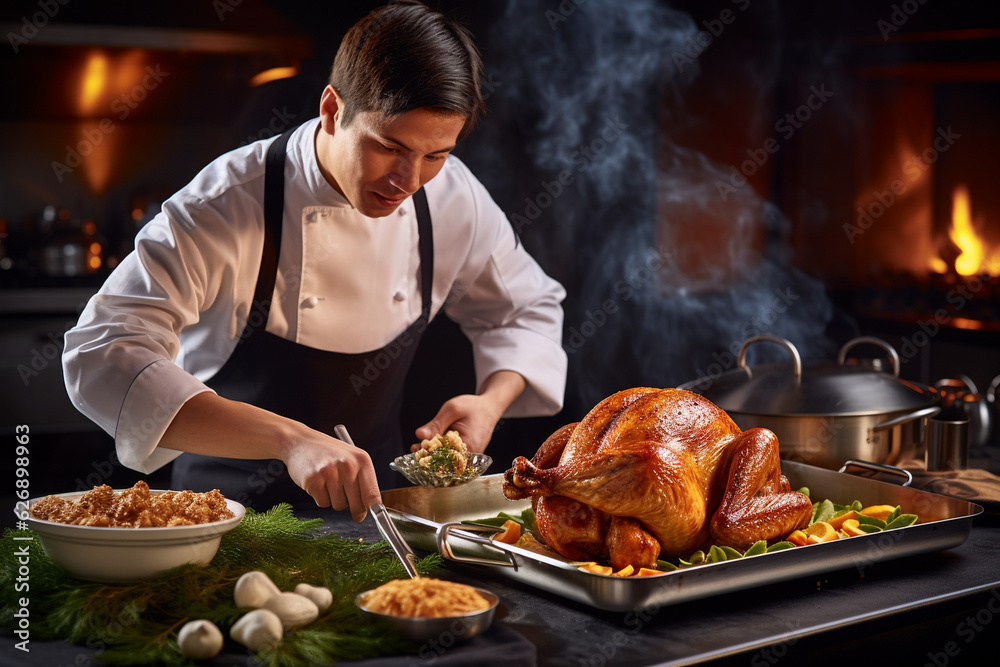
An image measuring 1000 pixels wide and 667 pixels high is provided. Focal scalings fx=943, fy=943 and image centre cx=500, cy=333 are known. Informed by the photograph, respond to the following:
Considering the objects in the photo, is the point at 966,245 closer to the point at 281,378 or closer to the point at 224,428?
the point at 281,378

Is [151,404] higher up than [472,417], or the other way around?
[151,404]

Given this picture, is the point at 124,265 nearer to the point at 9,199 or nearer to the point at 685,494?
the point at 685,494

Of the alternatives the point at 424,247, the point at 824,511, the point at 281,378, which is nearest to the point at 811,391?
the point at 824,511

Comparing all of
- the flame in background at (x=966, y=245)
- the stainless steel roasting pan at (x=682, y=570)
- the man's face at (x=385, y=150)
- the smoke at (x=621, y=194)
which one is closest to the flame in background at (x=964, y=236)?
the flame in background at (x=966, y=245)

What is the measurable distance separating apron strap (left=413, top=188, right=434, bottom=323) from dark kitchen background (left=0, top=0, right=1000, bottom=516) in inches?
44.1

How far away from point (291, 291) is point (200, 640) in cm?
104

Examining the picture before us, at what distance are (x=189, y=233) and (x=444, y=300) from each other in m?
0.69

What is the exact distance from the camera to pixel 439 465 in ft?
5.20

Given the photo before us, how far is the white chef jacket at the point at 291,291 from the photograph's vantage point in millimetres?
1567

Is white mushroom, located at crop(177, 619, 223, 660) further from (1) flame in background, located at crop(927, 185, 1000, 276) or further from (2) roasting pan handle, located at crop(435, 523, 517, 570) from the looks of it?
(1) flame in background, located at crop(927, 185, 1000, 276)

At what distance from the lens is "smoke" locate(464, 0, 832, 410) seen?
3.42 m

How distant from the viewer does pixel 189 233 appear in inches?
70.1

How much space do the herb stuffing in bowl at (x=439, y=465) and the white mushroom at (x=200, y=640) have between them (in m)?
0.59

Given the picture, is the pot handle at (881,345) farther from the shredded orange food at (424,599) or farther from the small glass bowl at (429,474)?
the shredded orange food at (424,599)
